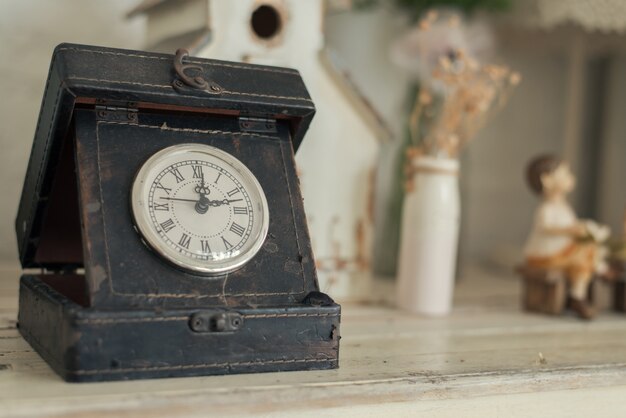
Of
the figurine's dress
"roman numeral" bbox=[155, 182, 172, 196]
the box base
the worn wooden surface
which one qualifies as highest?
"roman numeral" bbox=[155, 182, 172, 196]

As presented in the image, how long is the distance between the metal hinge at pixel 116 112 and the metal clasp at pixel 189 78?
72 mm

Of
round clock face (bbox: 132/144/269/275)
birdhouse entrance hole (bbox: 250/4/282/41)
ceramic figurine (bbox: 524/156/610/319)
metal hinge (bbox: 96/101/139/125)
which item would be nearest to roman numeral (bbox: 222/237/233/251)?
round clock face (bbox: 132/144/269/275)

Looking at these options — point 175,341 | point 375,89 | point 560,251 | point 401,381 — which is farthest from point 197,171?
point 375,89

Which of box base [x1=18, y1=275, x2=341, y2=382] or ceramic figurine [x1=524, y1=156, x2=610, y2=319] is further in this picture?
ceramic figurine [x1=524, y1=156, x2=610, y2=319]

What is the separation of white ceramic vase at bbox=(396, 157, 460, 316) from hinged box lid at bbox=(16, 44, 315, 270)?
1.68 ft

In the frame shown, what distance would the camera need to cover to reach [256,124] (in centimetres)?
118

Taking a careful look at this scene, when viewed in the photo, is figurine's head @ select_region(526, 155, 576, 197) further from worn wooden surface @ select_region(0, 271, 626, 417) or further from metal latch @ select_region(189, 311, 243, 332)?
metal latch @ select_region(189, 311, 243, 332)

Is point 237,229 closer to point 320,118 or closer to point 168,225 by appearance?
point 168,225

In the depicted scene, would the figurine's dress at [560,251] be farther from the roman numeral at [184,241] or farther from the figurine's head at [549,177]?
the roman numeral at [184,241]

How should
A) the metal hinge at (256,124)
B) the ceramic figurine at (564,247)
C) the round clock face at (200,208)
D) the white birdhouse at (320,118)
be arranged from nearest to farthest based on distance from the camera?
the round clock face at (200,208), the metal hinge at (256,124), the white birdhouse at (320,118), the ceramic figurine at (564,247)

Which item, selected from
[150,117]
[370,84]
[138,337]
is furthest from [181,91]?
[370,84]

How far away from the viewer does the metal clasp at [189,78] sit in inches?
43.0

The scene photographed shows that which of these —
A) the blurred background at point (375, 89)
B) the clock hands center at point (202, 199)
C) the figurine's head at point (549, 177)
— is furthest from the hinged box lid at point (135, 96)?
the figurine's head at point (549, 177)

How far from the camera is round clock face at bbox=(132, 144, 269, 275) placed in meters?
1.05
